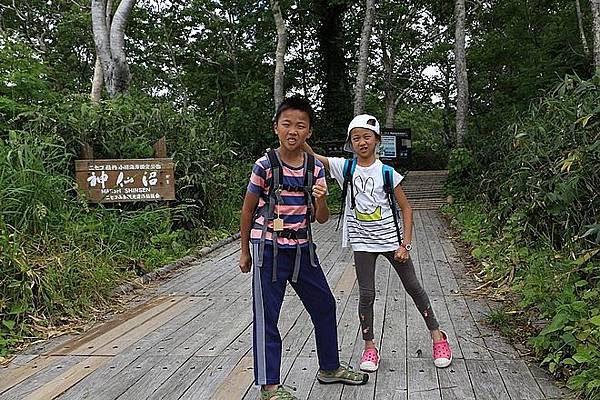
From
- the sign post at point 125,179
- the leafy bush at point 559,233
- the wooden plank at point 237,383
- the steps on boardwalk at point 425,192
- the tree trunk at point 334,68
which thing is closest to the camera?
the wooden plank at point 237,383

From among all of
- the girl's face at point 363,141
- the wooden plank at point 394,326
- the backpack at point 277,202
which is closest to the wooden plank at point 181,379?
the backpack at point 277,202

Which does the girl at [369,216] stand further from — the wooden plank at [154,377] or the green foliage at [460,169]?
the green foliage at [460,169]

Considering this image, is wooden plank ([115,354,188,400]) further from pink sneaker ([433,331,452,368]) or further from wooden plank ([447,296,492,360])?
wooden plank ([447,296,492,360])

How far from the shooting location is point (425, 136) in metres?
36.9

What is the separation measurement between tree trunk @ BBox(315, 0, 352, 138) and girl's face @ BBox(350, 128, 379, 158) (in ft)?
62.7

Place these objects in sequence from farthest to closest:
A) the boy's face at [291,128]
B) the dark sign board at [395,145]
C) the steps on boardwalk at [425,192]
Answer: the dark sign board at [395,145], the steps on boardwalk at [425,192], the boy's face at [291,128]

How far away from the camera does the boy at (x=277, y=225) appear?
313 cm

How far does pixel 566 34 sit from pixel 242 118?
9.52 m

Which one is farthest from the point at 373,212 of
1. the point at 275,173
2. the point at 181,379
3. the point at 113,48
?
the point at 113,48

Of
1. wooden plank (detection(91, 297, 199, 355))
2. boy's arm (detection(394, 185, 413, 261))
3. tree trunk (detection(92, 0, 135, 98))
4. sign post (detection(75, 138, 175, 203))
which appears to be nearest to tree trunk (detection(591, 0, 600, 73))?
sign post (detection(75, 138, 175, 203))

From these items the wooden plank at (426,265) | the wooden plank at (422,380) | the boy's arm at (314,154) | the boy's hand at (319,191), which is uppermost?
the boy's arm at (314,154)

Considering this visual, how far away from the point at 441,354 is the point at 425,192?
14.2 meters

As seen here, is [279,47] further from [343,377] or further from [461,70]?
[343,377]

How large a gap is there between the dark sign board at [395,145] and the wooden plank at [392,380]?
13.2 m
